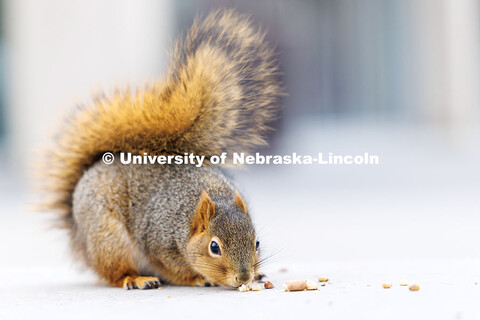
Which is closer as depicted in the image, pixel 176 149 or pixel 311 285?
pixel 311 285

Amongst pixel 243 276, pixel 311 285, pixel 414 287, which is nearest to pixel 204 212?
pixel 243 276

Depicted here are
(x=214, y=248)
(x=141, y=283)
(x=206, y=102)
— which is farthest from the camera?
(x=206, y=102)

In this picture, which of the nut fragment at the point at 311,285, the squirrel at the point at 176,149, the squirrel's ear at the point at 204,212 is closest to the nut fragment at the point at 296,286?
the nut fragment at the point at 311,285

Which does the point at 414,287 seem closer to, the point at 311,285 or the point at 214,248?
the point at 311,285

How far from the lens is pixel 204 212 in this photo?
1.67m

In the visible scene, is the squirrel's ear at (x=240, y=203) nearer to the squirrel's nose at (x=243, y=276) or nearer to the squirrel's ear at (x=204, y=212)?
the squirrel's ear at (x=204, y=212)

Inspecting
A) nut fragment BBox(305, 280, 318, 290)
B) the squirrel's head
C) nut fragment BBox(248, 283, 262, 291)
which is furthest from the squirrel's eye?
nut fragment BBox(305, 280, 318, 290)

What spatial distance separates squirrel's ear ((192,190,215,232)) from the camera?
166 cm

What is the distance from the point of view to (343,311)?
4.28 feet

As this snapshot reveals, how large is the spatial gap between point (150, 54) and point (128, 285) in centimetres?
390

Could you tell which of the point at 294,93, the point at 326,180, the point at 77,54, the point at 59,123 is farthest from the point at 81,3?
the point at 59,123

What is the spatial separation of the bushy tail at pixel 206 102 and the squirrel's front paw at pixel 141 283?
36cm

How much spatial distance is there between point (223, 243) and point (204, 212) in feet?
0.36

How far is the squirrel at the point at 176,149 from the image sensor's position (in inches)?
70.1
